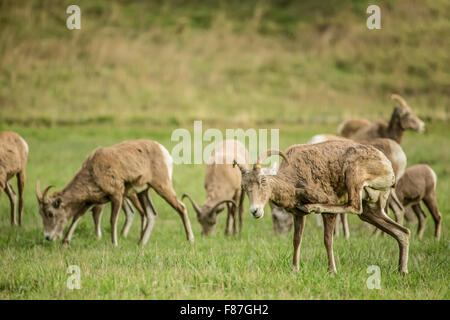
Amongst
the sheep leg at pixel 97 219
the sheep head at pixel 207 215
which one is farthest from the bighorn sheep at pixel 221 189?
the sheep leg at pixel 97 219

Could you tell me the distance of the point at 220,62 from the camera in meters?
38.4

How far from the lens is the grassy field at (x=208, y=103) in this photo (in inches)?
318

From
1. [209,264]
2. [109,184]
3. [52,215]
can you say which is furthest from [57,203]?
[209,264]

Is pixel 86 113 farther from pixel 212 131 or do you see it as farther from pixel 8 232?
pixel 8 232

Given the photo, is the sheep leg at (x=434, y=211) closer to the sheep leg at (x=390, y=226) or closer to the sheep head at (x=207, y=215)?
the sheep head at (x=207, y=215)

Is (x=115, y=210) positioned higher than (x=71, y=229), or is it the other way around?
(x=115, y=210)

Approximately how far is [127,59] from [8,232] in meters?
25.7

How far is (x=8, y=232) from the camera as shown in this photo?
12391 mm

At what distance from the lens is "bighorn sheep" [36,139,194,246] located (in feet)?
37.1

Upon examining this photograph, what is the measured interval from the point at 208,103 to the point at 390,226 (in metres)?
25.3

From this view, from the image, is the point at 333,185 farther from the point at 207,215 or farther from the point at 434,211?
the point at 434,211

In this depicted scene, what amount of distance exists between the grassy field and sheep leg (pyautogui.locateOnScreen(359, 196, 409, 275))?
0.24 meters

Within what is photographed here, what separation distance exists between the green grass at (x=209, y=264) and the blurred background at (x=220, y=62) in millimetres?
→ 15846

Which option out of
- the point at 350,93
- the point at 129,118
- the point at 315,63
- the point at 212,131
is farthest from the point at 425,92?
the point at 129,118
